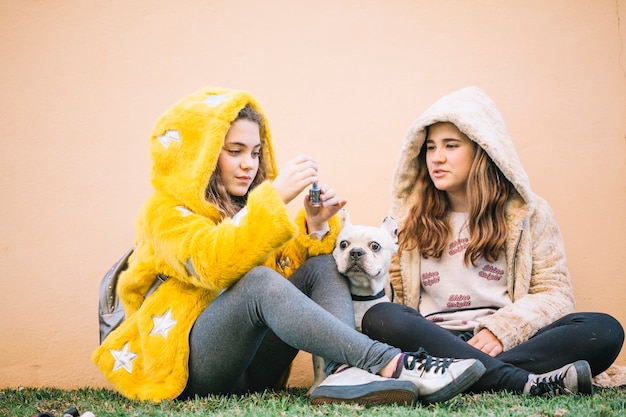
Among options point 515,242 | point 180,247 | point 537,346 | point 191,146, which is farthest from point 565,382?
point 191,146

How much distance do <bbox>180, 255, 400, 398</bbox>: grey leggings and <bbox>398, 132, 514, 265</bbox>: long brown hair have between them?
52cm

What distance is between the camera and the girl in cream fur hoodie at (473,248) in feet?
8.74

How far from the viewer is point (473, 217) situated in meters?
3.00

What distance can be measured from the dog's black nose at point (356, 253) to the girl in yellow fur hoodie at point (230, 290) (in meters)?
0.10

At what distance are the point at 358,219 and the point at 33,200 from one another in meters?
1.53

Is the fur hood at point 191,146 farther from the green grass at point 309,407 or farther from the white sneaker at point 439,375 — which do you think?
the white sneaker at point 439,375

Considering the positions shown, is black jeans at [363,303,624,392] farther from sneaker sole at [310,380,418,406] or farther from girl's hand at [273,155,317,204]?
girl's hand at [273,155,317,204]

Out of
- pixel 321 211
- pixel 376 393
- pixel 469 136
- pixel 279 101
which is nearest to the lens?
pixel 376 393

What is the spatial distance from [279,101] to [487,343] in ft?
5.00

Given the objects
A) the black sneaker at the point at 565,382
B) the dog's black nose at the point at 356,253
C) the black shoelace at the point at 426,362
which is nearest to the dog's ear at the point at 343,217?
the dog's black nose at the point at 356,253

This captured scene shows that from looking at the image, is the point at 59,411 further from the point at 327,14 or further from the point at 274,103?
the point at 327,14

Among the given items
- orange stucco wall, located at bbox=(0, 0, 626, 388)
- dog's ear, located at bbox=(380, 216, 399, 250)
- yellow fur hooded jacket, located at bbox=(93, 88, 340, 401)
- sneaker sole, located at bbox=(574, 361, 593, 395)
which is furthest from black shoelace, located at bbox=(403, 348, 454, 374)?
orange stucco wall, located at bbox=(0, 0, 626, 388)

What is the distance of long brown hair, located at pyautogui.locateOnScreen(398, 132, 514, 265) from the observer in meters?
2.94

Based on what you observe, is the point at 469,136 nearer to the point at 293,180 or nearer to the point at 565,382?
the point at 293,180
